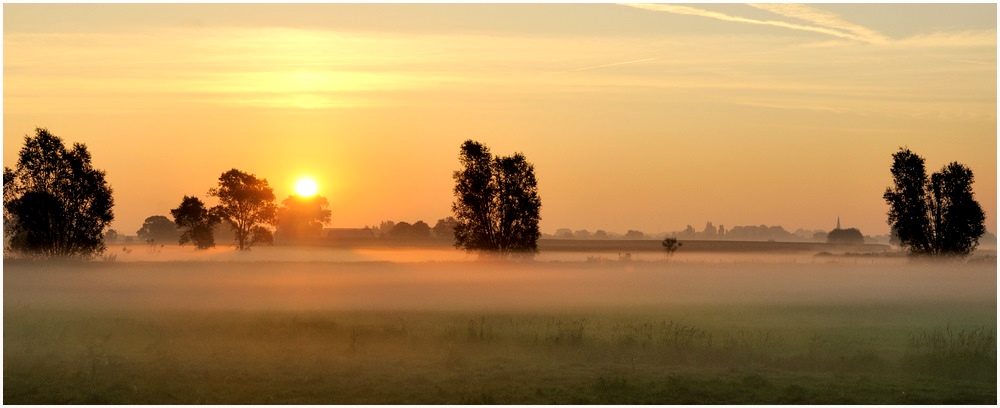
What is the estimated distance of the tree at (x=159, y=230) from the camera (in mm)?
182125

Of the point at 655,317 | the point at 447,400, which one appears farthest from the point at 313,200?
the point at 447,400

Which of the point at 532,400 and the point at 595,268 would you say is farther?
the point at 595,268

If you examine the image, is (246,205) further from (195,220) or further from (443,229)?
(443,229)

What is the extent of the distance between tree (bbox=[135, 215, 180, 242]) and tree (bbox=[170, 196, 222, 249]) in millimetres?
73626

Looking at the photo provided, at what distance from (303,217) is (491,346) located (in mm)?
154525

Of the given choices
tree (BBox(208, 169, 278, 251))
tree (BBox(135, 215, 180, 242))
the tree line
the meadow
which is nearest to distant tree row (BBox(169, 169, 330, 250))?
tree (BBox(208, 169, 278, 251))

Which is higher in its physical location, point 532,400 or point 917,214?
point 917,214

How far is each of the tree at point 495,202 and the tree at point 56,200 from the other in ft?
79.1

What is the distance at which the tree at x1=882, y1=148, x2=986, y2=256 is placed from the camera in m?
83.3

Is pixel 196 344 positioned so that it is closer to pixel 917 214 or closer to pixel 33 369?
pixel 33 369

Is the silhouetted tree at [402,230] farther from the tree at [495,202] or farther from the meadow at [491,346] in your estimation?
the meadow at [491,346]

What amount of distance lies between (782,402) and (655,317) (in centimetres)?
1326

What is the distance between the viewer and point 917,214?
275ft

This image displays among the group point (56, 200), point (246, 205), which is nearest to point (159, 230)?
point (246, 205)
